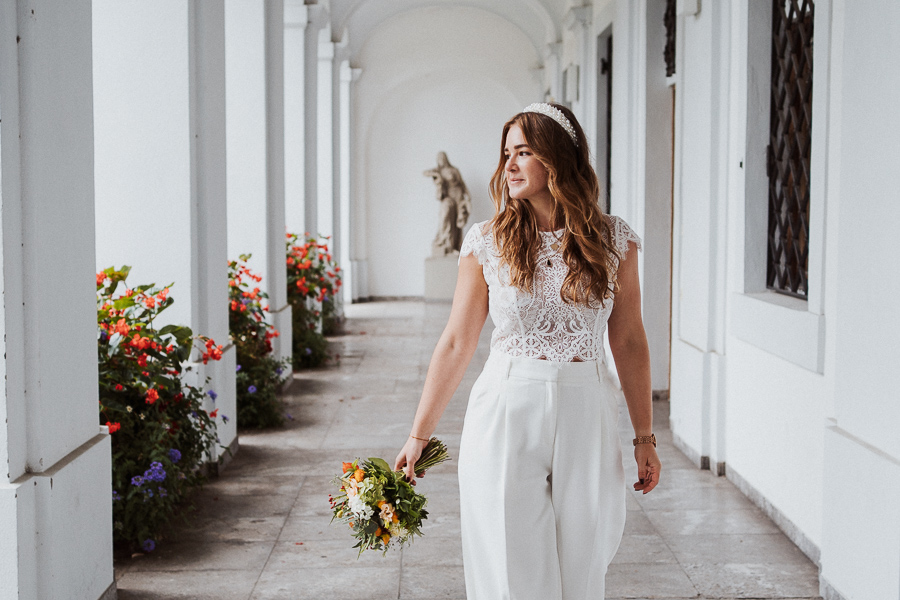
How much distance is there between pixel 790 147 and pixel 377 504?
3.60 meters

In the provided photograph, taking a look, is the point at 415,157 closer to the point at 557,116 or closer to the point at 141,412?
the point at 141,412

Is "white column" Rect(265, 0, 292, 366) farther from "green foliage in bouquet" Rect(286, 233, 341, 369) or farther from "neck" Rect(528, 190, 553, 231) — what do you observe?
"neck" Rect(528, 190, 553, 231)

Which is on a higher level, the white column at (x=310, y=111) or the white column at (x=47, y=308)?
the white column at (x=310, y=111)

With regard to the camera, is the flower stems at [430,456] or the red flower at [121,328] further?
the red flower at [121,328]

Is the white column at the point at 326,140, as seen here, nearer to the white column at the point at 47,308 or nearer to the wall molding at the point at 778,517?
the wall molding at the point at 778,517

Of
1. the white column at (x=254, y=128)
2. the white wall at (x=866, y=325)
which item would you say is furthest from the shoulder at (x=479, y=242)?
the white column at (x=254, y=128)

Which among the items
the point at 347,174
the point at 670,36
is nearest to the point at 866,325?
the point at 670,36

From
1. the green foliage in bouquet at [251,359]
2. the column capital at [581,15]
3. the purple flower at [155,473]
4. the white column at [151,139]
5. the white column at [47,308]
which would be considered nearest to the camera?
the white column at [47,308]

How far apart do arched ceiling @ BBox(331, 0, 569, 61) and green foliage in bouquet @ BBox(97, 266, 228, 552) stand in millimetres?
10830

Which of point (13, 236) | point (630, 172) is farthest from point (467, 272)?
point (630, 172)

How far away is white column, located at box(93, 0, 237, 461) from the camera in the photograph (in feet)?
17.0

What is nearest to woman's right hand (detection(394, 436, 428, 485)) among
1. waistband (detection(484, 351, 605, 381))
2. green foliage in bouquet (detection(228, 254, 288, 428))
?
waistband (detection(484, 351, 605, 381))

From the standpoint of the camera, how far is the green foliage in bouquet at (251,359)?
710 centimetres

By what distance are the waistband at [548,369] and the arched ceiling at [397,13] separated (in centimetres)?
1287
